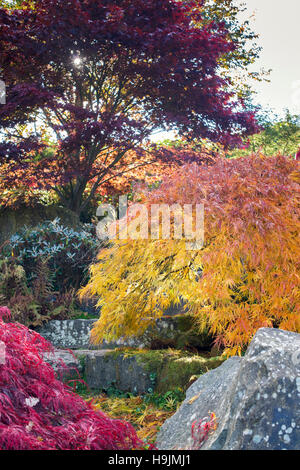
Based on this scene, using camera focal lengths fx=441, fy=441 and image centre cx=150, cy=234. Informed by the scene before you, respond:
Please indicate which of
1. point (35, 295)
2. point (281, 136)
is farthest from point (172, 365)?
point (281, 136)

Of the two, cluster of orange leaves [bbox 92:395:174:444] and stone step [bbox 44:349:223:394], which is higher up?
stone step [bbox 44:349:223:394]

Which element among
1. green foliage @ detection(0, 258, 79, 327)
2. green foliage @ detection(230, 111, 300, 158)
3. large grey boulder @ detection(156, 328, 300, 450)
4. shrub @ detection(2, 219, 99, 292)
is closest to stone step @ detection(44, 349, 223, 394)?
large grey boulder @ detection(156, 328, 300, 450)

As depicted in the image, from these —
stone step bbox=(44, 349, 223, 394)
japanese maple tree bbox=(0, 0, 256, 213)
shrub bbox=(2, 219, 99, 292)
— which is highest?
japanese maple tree bbox=(0, 0, 256, 213)

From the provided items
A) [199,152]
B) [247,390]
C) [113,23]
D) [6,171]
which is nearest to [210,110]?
[199,152]

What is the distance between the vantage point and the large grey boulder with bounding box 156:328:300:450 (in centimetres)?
188

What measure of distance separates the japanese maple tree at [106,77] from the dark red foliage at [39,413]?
4.98 meters

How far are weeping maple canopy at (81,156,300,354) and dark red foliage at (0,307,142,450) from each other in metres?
1.51

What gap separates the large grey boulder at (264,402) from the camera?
1.88m

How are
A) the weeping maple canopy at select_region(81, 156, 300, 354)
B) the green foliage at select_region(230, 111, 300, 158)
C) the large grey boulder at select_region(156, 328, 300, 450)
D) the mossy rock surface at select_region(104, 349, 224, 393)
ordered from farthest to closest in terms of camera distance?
the green foliage at select_region(230, 111, 300, 158) < the mossy rock surface at select_region(104, 349, 224, 393) < the weeping maple canopy at select_region(81, 156, 300, 354) < the large grey boulder at select_region(156, 328, 300, 450)

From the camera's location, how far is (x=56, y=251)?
6801 millimetres

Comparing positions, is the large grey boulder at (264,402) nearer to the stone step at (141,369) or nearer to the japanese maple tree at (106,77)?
the stone step at (141,369)

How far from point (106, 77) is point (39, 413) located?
7182 mm

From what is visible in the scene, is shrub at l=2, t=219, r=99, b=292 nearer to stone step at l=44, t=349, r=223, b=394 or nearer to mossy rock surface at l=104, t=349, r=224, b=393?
stone step at l=44, t=349, r=223, b=394

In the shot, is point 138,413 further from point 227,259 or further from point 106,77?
point 106,77
